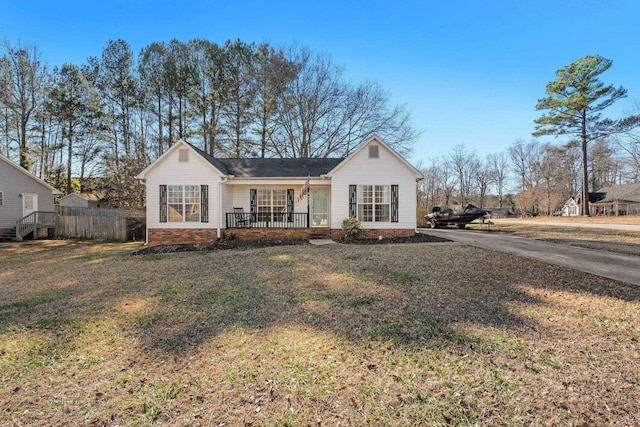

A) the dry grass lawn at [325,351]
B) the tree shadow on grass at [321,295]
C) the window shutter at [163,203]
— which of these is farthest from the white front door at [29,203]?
the dry grass lawn at [325,351]

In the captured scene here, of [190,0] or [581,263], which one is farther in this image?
[190,0]

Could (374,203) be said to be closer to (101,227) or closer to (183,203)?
(183,203)

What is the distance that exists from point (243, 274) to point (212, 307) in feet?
7.74

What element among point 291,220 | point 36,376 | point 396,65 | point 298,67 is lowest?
point 36,376

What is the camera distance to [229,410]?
2352 mm

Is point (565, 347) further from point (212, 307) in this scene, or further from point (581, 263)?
point (581, 263)

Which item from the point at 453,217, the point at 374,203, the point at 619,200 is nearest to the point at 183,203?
the point at 374,203

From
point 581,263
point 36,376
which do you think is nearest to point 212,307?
point 36,376

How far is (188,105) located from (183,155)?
44.7 feet

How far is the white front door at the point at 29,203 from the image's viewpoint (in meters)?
18.4

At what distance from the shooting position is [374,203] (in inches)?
539

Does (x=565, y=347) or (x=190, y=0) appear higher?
(x=190, y=0)

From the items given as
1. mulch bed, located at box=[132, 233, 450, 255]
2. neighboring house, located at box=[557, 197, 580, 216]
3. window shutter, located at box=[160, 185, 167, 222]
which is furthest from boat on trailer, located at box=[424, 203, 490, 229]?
neighboring house, located at box=[557, 197, 580, 216]

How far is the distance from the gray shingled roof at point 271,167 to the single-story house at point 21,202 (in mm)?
12407
